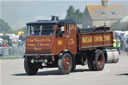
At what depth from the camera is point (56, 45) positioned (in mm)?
23938

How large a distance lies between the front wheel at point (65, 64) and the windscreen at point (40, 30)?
1.27m

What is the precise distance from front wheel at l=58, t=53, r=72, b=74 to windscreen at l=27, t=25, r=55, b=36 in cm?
127

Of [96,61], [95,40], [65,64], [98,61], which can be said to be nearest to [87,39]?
[95,40]

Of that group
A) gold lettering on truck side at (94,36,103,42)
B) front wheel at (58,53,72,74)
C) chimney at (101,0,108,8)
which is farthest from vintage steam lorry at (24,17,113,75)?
chimney at (101,0,108,8)

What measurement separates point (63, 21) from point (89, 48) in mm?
2478

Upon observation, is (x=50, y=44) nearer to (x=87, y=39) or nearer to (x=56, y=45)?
(x=56, y=45)

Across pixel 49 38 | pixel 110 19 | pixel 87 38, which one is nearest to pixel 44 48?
pixel 49 38

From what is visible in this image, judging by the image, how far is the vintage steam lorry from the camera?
23.9 m

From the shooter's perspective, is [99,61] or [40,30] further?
[99,61]

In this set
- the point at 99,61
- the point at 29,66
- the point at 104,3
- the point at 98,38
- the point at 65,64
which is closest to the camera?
the point at 65,64

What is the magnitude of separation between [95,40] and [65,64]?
124 inches

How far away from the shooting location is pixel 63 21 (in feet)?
80.6

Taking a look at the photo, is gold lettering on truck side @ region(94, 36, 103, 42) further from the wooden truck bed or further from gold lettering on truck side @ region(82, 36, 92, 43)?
gold lettering on truck side @ region(82, 36, 92, 43)

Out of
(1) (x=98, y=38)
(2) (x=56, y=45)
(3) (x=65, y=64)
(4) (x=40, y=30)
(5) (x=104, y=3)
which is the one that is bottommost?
(3) (x=65, y=64)
